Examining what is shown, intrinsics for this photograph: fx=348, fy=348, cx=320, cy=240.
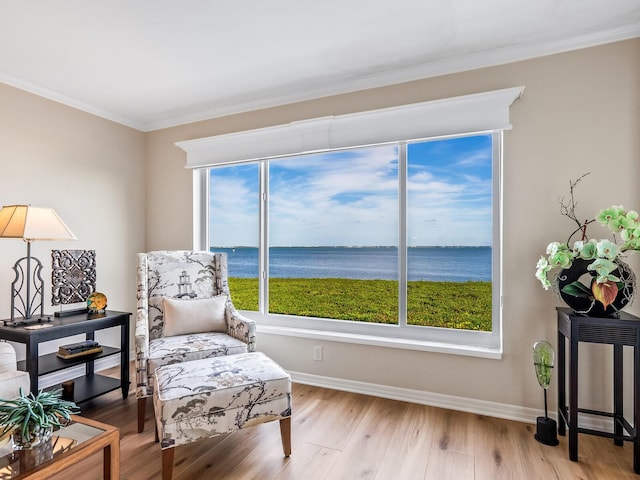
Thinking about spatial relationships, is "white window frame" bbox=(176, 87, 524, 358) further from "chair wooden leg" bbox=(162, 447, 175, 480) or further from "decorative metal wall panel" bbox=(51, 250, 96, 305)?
"chair wooden leg" bbox=(162, 447, 175, 480)

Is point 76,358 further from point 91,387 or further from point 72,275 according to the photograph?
point 72,275

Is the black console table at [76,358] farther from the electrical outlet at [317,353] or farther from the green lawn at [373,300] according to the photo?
the electrical outlet at [317,353]

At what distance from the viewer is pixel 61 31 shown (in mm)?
2062

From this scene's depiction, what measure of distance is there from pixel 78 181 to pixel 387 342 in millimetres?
2945

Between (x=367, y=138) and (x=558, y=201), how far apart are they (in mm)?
1350

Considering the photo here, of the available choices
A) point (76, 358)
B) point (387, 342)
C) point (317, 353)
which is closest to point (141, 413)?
point (76, 358)

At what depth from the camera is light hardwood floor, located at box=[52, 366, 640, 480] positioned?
5.70ft

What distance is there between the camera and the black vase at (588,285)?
1815 millimetres

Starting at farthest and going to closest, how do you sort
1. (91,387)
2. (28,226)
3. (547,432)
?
1. (91,387)
2. (28,226)
3. (547,432)

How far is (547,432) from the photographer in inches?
78.3

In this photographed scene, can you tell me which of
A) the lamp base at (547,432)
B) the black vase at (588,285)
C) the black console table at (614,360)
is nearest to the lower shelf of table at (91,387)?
the lamp base at (547,432)

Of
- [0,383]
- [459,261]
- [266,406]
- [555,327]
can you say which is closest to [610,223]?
[555,327]

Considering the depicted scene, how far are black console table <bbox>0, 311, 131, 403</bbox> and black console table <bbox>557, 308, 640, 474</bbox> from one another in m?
2.88

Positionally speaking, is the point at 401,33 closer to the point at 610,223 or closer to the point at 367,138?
the point at 367,138
